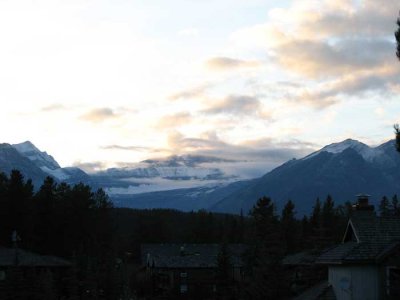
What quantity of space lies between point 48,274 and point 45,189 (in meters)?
36.4

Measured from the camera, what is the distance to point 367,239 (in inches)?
1580

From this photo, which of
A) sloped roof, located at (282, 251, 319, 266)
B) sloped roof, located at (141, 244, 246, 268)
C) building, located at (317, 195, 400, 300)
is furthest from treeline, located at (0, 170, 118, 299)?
building, located at (317, 195, 400, 300)

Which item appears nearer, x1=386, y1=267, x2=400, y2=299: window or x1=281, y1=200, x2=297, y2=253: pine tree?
x1=386, y1=267, x2=400, y2=299: window

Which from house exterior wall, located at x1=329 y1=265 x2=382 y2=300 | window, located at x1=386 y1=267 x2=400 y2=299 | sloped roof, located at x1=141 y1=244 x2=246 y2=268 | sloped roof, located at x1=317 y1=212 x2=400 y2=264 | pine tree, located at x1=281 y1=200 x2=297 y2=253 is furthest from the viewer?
pine tree, located at x1=281 y1=200 x2=297 y2=253

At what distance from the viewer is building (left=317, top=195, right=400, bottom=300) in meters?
38.3

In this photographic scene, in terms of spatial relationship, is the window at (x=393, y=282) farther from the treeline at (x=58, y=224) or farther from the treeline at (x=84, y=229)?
the treeline at (x=58, y=224)

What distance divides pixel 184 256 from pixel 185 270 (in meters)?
2.98

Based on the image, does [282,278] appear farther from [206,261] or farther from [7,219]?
[7,219]

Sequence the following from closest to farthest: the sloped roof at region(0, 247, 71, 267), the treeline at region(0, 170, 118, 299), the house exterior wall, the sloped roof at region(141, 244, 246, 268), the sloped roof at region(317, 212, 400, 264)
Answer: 1. the house exterior wall
2. the sloped roof at region(317, 212, 400, 264)
3. the sloped roof at region(0, 247, 71, 267)
4. the treeline at region(0, 170, 118, 299)
5. the sloped roof at region(141, 244, 246, 268)

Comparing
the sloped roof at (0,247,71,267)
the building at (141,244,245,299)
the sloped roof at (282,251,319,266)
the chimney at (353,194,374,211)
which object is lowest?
the building at (141,244,245,299)

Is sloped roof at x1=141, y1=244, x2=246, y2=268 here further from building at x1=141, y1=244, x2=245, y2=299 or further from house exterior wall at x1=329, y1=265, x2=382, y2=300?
house exterior wall at x1=329, y1=265, x2=382, y2=300

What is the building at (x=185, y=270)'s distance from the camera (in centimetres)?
9489

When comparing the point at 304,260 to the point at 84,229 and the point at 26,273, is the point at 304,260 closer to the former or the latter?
the point at 26,273

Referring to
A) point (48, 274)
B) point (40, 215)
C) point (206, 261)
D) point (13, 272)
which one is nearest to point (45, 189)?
point (40, 215)
